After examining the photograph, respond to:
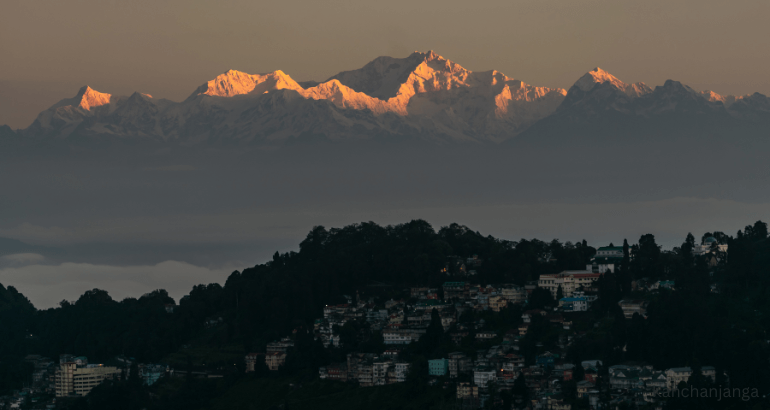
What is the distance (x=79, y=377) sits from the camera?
124 m

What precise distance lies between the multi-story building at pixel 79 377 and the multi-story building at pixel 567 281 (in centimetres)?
4374

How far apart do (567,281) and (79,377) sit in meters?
49.5

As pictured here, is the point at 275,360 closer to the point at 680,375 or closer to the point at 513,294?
the point at 513,294

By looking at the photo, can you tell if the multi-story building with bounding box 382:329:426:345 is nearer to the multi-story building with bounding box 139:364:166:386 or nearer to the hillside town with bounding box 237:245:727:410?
the hillside town with bounding box 237:245:727:410

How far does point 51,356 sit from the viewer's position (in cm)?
13938

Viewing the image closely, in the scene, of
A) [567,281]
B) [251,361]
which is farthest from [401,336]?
[567,281]

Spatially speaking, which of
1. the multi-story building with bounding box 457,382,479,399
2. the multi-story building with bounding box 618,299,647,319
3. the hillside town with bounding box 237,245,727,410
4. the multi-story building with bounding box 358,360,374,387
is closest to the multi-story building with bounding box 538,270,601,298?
the hillside town with bounding box 237,245,727,410

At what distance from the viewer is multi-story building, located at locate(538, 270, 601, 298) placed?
119 m

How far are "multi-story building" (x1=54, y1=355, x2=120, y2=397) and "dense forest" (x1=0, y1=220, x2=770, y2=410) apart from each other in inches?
172

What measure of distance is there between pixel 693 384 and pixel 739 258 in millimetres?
26095

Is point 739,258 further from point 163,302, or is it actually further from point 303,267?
point 163,302

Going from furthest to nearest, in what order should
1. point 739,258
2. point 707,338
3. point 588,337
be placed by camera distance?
1. point 739,258
2. point 588,337
3. point 707,338

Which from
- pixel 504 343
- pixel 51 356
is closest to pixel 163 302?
pixel 51 356

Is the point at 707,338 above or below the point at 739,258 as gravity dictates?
below
